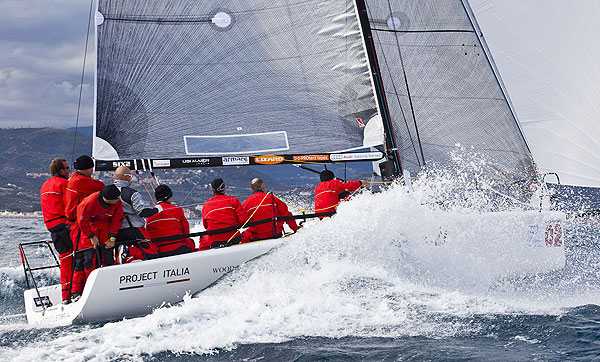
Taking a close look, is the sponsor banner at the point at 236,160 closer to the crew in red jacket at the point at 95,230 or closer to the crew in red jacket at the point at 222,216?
the crew in red jacket at the point at 222,216

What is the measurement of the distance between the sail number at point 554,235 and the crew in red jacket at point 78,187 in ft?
14.4

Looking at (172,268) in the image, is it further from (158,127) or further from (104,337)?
(158,127)

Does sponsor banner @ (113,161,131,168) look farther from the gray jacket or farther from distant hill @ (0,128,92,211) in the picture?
distant hill @ (0,128,92,211)

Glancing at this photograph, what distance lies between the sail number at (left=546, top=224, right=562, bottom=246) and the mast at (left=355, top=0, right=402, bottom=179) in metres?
1.61

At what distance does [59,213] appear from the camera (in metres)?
5.06

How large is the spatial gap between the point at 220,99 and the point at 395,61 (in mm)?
2069

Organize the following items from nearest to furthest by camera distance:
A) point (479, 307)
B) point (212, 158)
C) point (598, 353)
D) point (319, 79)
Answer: point (598, 353) < point (479, 307) < point (212, 158) < point (319, 79)

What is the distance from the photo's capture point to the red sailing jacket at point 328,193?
5.71 metres

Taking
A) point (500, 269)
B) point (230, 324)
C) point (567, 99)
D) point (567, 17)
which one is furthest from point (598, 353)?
point (567, 17)

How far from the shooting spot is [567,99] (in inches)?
248

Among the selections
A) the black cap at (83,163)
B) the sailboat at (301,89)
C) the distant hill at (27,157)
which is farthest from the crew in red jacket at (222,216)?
the distant hill at (27,157)

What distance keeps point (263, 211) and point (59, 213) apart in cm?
183

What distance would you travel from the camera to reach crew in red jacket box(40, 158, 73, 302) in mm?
5043

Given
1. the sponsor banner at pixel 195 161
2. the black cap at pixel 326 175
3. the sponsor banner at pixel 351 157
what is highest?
the sponsor banner at pixel 195 161
